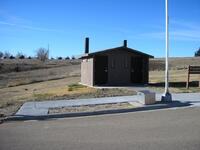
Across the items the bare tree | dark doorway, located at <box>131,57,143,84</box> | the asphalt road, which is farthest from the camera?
the bare tree

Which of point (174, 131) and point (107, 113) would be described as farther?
point (107, 113)

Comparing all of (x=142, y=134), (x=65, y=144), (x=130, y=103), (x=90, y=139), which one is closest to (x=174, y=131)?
(x=142, y=134)

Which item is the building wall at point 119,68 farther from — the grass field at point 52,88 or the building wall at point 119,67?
the grass field at point 52,88

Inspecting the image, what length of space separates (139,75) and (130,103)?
9353 mm

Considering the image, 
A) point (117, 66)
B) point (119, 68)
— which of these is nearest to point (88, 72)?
point (117, 66)

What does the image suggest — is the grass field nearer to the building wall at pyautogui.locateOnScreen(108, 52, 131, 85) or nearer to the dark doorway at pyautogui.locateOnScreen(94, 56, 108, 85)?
the dark doorway at pyautogui.locateOnScreen(94, 56, 108, 85)

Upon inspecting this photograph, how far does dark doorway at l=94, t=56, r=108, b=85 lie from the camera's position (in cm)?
1861

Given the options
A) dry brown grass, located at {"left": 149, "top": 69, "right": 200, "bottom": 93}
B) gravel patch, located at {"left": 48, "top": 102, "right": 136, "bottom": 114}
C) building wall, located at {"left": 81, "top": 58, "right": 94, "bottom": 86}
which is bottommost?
gravel patch, located at {"left": 48, "top": 102, "right": 136, "bottom": 114}

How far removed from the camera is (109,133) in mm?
6398

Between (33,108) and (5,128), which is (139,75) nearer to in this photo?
(33,108)

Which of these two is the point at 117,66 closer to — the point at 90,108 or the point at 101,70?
the point at 101,70

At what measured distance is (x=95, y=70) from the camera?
1856cm

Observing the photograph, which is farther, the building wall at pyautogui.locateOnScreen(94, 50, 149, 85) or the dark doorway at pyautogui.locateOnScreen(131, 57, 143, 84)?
the dark doorway at pyautogui.locateOnScreen(131, 57, 143, 84)

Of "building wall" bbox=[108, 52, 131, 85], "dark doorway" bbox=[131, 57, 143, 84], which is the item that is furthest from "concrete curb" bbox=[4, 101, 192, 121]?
"dark doorway" bbox=[131, 57, 143, 84]
